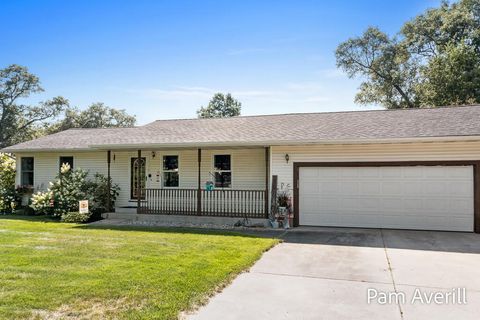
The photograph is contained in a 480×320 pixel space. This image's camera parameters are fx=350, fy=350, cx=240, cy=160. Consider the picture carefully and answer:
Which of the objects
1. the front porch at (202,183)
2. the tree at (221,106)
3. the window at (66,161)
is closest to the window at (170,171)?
the front porch at (202,183)

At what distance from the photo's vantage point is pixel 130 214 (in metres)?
12.3

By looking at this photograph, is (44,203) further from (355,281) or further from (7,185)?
(355,281)

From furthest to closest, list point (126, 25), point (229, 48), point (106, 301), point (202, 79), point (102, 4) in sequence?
point (202, 79), point (229, 48), point (126, 25), point (102, 4), point (106, 301)

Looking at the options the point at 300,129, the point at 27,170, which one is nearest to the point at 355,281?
the point at 300,129

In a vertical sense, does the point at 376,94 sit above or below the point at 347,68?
below

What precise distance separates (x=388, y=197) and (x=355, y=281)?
5.63 metres

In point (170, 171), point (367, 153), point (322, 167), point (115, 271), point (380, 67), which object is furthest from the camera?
point (380, 67)

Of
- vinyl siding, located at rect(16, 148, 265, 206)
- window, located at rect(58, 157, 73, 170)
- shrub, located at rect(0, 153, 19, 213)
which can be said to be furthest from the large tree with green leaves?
shrub, located at rect(0, 153, 19, 213)

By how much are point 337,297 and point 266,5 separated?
30.4ft

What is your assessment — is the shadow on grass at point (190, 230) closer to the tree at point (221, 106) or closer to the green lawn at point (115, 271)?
the green lawn at point (115, 271)

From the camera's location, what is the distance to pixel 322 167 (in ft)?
35.3

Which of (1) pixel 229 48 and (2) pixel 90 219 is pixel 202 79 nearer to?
(1) pixel 229 48

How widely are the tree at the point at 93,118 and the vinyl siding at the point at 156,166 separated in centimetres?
2728

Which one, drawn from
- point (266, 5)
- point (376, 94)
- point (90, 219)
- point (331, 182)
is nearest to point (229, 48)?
point (266, 5)
